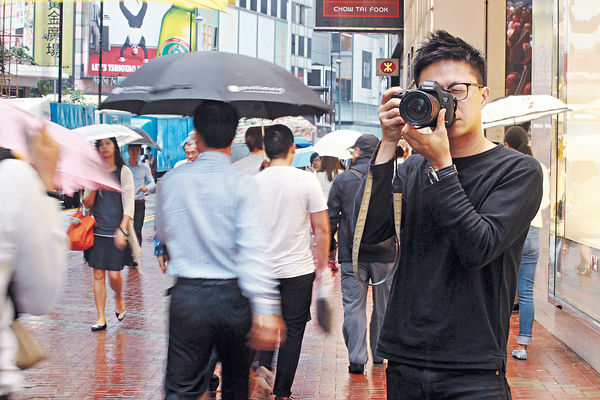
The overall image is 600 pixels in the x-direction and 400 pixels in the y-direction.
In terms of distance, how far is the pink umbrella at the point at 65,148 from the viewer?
2697mm

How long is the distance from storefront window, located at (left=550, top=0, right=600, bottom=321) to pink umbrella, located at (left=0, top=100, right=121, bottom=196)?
4.71 metres

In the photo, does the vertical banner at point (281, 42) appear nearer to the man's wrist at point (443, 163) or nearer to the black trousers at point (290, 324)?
the black trousers at point (290, 324)

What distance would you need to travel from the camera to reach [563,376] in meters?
6.29

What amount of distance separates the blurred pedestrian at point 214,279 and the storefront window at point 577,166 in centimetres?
399

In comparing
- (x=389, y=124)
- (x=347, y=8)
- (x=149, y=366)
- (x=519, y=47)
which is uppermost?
(x=347, y=8)

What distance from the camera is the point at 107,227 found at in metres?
7.86

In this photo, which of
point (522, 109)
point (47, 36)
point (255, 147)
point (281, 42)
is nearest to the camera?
point (255, 147)

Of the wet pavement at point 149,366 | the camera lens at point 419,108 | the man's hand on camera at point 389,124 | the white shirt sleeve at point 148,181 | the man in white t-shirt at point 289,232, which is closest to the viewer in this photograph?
the camera lens at point 419,108

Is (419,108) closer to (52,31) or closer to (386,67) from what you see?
(386,67)

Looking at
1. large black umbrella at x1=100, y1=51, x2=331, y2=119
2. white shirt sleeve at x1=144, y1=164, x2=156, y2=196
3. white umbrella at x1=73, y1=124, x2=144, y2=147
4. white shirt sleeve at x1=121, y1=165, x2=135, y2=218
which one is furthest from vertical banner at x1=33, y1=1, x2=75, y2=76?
large black umbrella at x1=100, y1=51, x2=331, y2=119

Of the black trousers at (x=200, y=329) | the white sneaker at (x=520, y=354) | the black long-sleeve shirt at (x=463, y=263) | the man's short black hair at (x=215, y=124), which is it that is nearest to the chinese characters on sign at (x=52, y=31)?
the white sneaker at (x=520, y=354)

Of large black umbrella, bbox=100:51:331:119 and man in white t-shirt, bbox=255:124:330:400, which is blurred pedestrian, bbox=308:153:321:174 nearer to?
man in white t-shirt, bbox=255:124:330:400

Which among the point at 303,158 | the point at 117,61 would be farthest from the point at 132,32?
the point at 303,158

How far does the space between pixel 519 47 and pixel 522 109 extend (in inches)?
220
